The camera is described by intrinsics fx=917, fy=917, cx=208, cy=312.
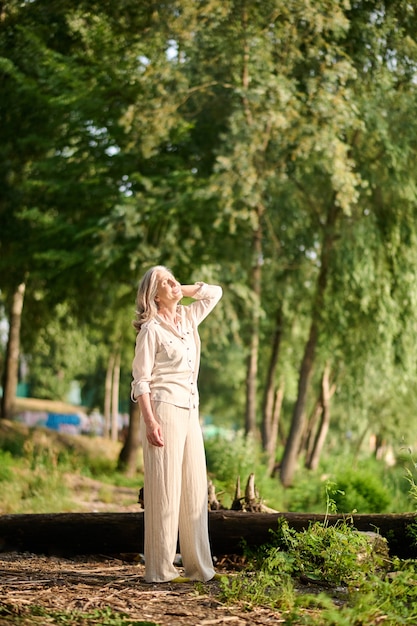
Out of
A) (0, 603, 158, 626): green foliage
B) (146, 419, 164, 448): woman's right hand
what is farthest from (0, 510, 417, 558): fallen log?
(0, 603, 158, 626): green foliage

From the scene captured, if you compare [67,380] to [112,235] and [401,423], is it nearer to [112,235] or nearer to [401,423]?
[401,423]

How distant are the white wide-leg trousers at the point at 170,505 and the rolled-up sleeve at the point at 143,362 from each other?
0.59ft

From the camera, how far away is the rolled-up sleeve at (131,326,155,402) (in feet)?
21.2

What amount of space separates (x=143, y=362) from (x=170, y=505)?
3.39 ft

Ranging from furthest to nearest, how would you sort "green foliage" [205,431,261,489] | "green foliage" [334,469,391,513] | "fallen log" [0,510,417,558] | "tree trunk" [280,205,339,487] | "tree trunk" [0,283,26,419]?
"tree trunk" [0,283,26,419], "tree trunk" [280,205,339,487], "green foliage" [205,431,261,489], "green foliage" [334,469,391,513], "fallen log" [0,510,417,558]

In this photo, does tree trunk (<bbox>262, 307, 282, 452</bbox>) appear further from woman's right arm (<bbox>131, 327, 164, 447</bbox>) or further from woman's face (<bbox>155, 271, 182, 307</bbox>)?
woman's right arm (<bbox>131, 327, 164, 447</bbox>)

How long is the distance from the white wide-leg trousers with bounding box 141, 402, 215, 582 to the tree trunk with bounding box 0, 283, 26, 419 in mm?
14098

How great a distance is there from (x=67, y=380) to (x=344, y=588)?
39662mm

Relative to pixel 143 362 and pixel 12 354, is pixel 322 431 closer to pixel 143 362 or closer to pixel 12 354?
pixel 12 354

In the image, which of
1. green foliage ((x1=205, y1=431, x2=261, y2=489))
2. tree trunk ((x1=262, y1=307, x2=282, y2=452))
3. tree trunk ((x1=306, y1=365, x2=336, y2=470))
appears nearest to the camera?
green foliage ((x1=205, y1=431, x2=261, y2=489))

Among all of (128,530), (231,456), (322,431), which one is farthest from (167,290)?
(322,431)

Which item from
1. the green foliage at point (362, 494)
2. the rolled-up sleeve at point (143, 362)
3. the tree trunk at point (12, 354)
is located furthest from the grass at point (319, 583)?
the tree trunk at point (12, 354)

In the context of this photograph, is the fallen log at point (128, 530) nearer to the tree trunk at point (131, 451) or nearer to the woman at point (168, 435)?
the woman at point (168, 435)

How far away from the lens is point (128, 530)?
322 inches
